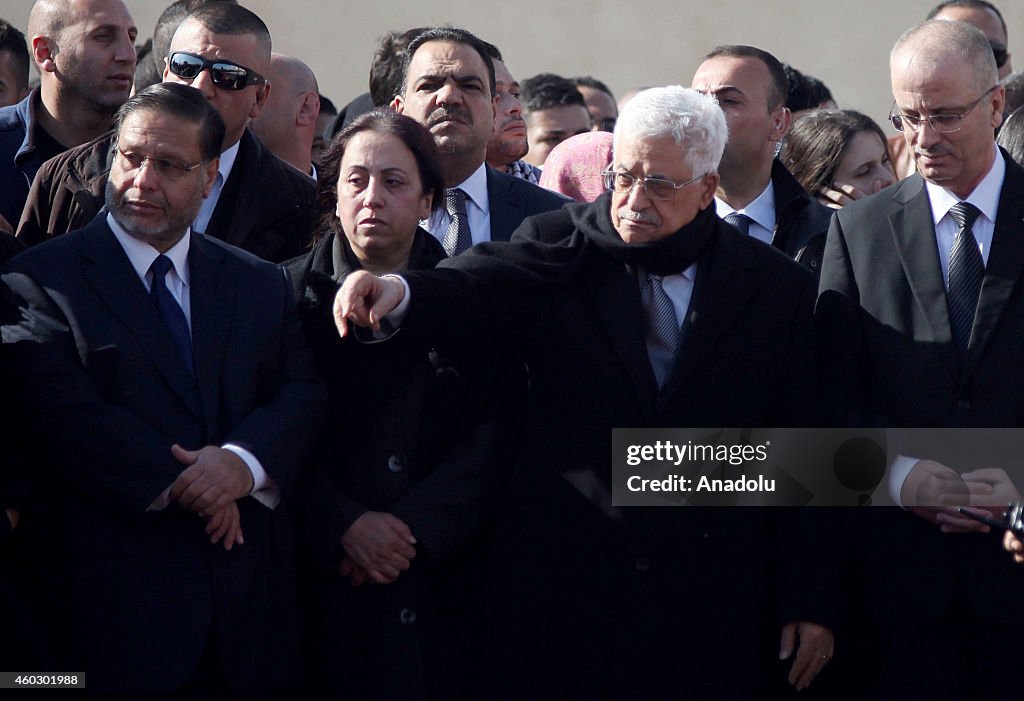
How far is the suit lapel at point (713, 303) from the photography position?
3787 mm

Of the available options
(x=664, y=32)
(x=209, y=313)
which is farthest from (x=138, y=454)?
(x=664, y=32)

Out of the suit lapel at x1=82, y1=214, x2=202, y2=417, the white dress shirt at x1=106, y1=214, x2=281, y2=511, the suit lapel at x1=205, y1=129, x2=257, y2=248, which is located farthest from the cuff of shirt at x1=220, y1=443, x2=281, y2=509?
the suit lapel at x1=205, y1=129, x2=257, y2=248

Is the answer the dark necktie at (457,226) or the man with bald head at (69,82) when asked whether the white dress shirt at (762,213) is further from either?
the man with bald head at (69,82)

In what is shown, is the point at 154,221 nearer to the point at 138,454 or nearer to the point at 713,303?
the point at 138,454

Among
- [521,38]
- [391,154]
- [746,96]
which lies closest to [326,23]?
[521,38]

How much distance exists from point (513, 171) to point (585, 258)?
2.12 m

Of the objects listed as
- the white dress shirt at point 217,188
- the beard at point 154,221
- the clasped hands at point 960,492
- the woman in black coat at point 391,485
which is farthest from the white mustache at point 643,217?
the white dress shirt at point 217,188

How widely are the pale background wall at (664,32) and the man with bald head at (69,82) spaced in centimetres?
527

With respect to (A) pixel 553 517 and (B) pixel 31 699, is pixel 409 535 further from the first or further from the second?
(B) pixel 31 699

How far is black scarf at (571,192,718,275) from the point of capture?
3818 millimetres

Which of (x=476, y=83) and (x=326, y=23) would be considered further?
(x=326, y=23)

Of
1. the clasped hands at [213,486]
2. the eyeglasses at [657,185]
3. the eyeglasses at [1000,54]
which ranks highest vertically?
the eyeglasses at [1000,54]

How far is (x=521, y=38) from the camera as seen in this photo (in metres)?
11.0

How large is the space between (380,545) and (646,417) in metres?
0.73
